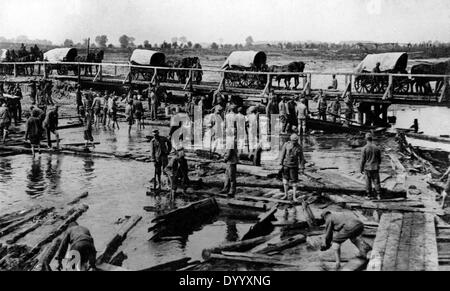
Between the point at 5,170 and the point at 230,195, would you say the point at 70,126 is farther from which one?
the point at 230,195

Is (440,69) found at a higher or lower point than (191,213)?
higher

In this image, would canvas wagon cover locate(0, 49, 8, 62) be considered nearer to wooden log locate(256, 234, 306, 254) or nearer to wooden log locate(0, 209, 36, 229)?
wooden log locate(0, 209, 36, 229)

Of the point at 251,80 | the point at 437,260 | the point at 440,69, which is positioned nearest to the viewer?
the point at 437,260

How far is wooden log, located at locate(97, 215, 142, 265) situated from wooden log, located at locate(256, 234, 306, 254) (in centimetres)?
257

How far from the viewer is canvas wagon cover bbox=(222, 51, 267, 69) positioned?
30.3 m

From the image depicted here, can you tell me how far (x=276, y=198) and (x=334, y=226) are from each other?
413cm

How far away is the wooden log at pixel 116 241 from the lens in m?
8.53

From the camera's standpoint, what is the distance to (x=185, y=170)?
12.6 metres

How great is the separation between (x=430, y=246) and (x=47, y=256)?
6126 mm

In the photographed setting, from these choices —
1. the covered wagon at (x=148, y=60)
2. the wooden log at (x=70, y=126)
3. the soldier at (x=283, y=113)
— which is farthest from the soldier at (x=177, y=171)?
the covered wagon at (x=148, y=60)

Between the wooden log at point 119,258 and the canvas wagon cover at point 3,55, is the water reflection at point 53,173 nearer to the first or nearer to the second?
the wooden log at point 119,258
